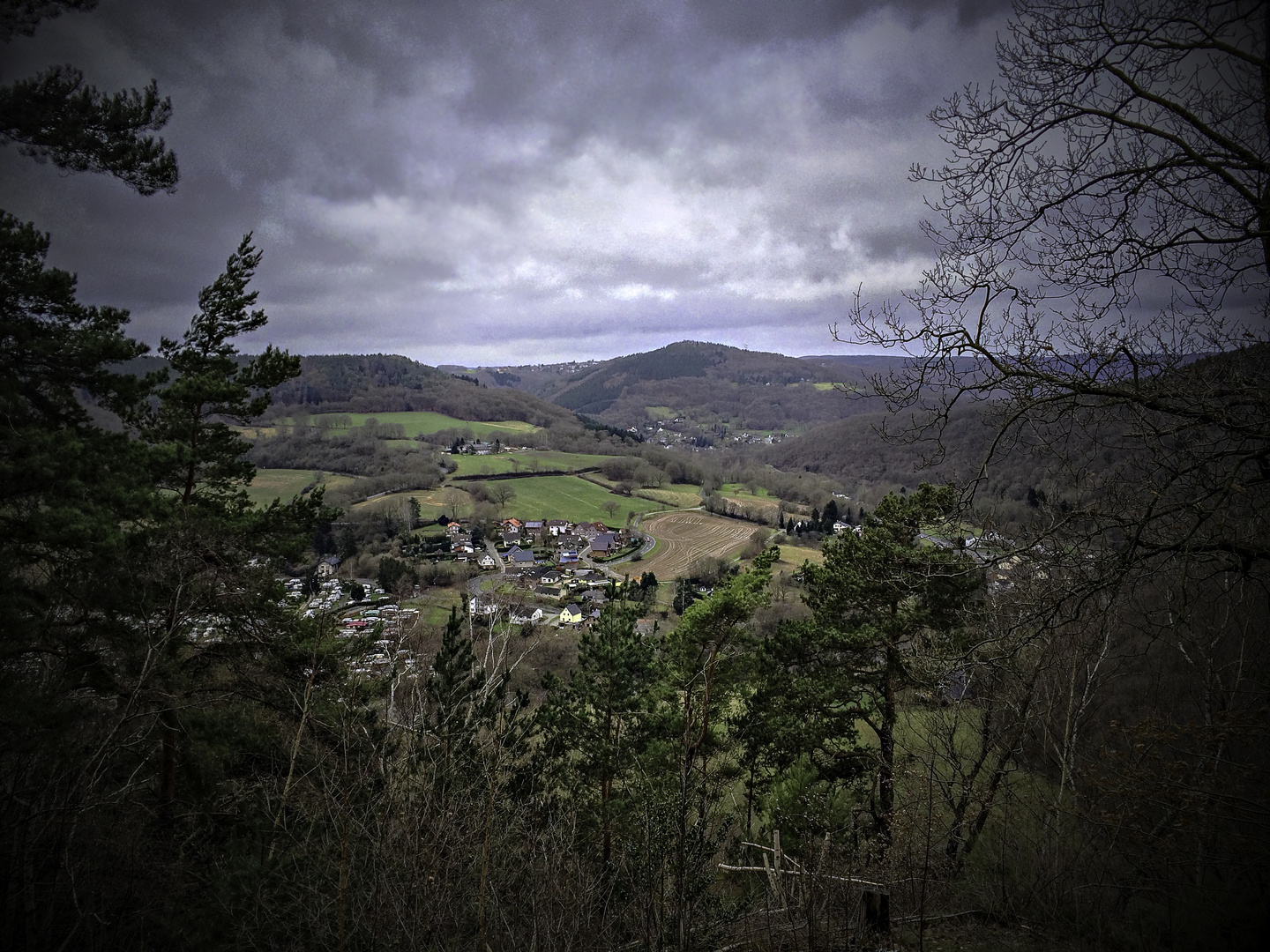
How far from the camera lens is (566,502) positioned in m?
59.3

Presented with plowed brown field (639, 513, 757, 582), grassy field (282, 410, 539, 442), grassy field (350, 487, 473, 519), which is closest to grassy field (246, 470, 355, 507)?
grassy field (350, 487, 473, 519)

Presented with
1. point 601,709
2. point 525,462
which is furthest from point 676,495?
point 601,709

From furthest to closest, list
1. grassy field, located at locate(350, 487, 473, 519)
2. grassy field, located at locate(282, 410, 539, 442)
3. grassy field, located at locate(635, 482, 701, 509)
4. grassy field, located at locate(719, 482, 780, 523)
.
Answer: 1. grassy field, located at locate(282, 410, 539, 442)
2. grassy field, located at locate(635, 482, 701, 509)
3. grassy field, located at locate(719, 482, 780, 523)
4. grassy field, located at locate(350, 487, 473, 519)

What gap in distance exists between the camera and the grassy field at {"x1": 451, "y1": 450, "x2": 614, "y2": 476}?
226 feet

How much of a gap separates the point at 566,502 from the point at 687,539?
16.1 meters

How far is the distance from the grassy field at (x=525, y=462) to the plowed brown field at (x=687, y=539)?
22199 millimetres

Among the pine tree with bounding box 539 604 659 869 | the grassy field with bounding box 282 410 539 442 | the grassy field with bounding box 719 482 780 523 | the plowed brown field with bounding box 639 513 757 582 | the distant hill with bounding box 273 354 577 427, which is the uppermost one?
the distant hill with bounding box 273 354 577 427

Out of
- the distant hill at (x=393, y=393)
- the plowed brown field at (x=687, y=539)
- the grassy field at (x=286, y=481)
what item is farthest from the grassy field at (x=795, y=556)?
the distant hill at (x=393, y=393)

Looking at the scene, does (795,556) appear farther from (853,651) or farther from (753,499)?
(853,651)

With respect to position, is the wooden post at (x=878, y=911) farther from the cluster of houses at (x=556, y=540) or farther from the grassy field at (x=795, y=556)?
the cluster of houses at (x=556, y=540)

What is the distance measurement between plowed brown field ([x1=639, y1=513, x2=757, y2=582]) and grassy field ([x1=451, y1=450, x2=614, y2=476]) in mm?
22199

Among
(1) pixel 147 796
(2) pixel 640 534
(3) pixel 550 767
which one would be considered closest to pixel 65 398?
(1) pixel 147 796

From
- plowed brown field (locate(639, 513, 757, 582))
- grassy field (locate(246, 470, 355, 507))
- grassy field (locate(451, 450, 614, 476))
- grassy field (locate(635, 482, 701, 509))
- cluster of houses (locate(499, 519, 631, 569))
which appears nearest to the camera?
plowed brown field (locate(639, 513, 757, 582))

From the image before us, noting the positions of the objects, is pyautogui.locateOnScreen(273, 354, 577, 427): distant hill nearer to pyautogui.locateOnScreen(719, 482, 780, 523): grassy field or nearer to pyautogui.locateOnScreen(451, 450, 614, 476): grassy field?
pyautogui.locateOnScreen(451, 450, 614, 476): grassy field
